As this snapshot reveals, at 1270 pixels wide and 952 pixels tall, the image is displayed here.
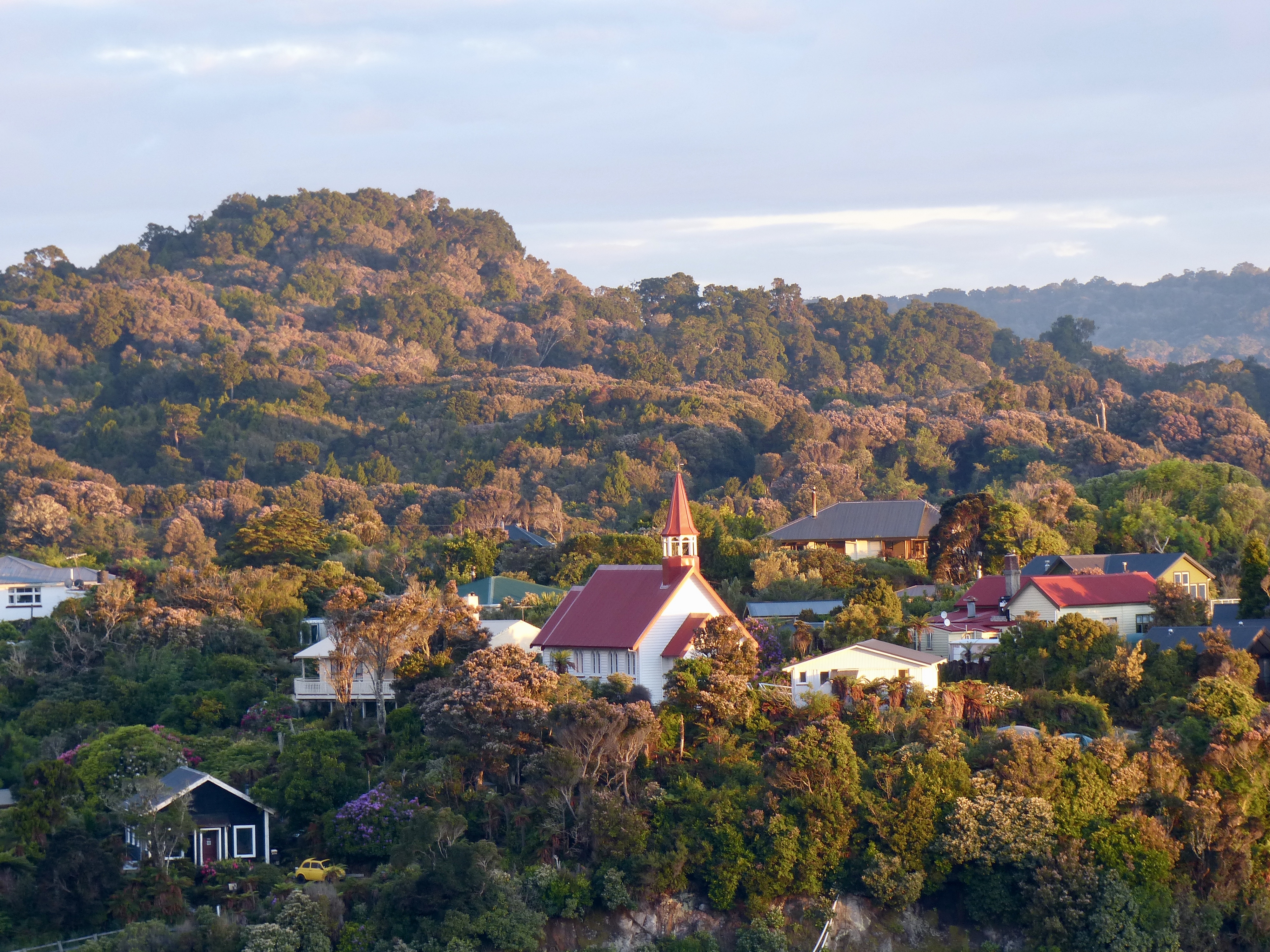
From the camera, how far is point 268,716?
42.4 m

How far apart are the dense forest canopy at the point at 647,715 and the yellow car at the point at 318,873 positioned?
0.79 meters

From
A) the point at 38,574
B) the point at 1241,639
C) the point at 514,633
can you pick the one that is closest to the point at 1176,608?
the point at 1241,639

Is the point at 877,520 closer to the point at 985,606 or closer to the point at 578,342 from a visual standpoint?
the point at 985,606

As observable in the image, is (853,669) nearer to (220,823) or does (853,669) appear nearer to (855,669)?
(855,669)

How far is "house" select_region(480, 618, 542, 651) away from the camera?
43125 mm

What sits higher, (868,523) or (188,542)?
(868,523)

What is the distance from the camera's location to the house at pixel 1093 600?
43094mm

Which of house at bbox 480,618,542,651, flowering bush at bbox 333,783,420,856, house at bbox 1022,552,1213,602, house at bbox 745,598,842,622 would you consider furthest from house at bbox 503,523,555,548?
flowering bush at bbox 333,783,420,856

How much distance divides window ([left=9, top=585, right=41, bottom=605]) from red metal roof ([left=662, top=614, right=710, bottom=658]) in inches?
1171

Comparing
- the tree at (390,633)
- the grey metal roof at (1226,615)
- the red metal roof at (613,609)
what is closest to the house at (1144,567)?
the grey metal roof at (1226,615)

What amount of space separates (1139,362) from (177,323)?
81.7 m

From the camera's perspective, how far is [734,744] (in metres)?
36.8

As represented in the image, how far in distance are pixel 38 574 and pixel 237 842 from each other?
29.0 metres

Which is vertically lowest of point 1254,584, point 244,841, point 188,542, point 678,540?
point 244,841
